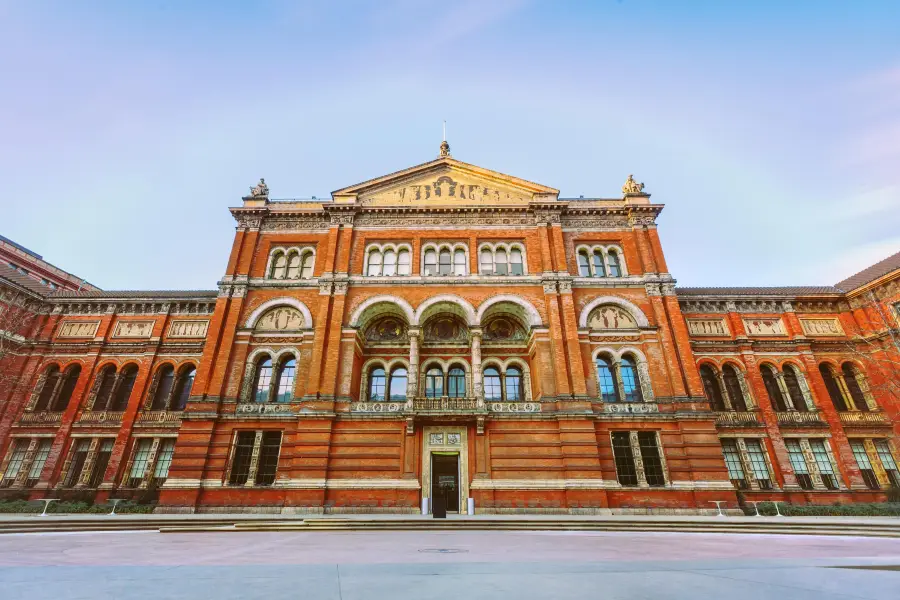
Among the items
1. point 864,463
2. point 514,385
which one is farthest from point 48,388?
point 864,463

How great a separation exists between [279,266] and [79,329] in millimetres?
14377

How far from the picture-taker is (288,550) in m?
8.80

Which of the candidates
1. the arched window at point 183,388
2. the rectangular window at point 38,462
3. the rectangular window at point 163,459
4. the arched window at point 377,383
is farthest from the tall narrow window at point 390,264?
the rectangular window at point 38,462

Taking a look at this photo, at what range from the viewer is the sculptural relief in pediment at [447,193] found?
2788cm

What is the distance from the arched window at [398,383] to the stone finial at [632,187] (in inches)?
756

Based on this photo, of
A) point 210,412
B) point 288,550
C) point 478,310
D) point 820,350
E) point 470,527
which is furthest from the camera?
point 820,350

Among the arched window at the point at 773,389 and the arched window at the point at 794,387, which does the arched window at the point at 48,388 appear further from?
the arched window at the point at 794,387

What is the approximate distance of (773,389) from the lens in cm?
2580

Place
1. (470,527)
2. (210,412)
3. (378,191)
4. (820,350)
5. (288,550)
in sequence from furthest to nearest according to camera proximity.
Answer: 1. (378,191)
2. (820,350)
3. (210,412)
4. (470,527)
5. (288,550)

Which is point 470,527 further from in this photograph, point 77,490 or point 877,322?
point 877,322

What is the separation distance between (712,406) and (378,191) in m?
25.5

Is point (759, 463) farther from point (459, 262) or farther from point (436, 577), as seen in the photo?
point (436, 577)

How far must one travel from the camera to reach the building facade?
68.7ft

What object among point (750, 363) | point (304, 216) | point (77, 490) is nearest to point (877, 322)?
point (750, 363)
